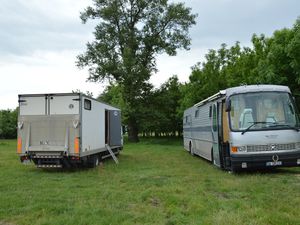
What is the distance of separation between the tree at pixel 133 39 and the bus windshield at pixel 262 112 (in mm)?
22823

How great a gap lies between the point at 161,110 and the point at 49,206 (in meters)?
29.5

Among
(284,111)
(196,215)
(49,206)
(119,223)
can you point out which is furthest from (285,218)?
(284,111)

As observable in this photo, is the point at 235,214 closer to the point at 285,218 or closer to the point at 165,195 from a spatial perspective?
the point at 285,218

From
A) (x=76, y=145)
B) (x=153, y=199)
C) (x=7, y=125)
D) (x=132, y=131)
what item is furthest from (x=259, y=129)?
(x=7, y=125)

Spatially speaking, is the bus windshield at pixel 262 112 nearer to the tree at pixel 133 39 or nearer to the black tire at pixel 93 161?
the black tire at pixel 93 161

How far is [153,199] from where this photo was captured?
7.21 metres

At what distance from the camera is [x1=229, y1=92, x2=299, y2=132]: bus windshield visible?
391 inches

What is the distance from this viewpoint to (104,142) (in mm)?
15141

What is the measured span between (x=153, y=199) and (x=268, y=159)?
14.1 ft

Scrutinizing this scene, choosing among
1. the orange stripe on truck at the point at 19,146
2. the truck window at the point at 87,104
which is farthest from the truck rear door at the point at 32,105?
the truck window at the point at 87,104

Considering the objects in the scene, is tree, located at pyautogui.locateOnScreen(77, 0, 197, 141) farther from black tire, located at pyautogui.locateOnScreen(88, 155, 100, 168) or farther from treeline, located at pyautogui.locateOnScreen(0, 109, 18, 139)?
treeline, located at pyautogui.locateOnScreen(0, 109, 18, 139)

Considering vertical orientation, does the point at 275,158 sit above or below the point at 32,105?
below

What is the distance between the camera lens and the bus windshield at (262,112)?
994cm

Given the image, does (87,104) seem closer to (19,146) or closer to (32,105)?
(32,105)
